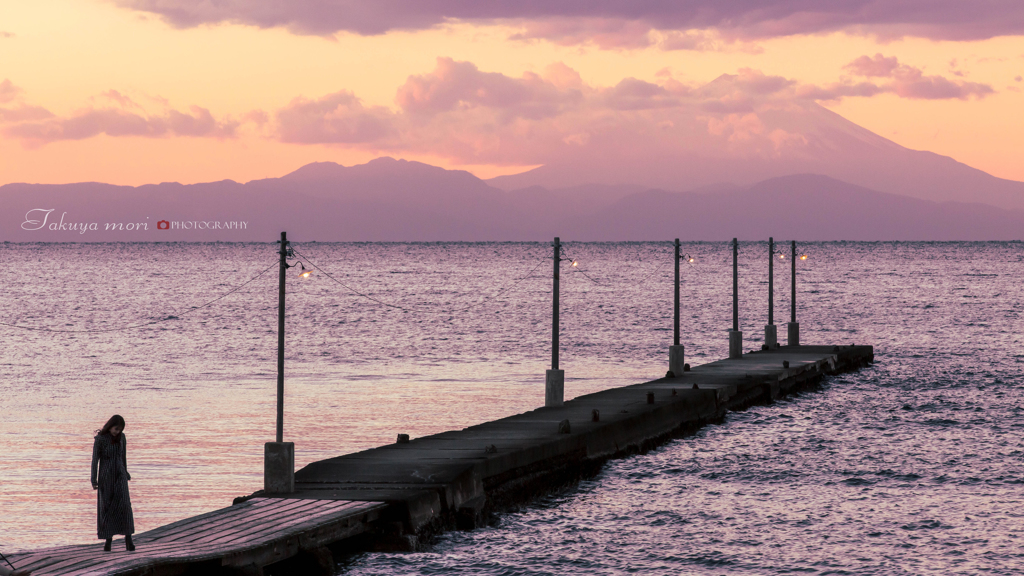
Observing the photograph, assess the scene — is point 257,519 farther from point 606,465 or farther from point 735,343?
point 735,343

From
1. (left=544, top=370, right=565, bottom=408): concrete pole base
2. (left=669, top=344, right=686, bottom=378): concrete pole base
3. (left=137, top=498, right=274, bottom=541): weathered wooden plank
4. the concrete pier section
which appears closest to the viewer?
(left=137, top=498, right=274, bottom=541): weathered wooden plank

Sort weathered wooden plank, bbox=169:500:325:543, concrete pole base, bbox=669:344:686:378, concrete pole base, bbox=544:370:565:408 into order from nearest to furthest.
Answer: weathered wooden plank, bbox=169:500:325:543 → concrete pole base, bbox=544:370:565:408 → concrete pole base, bbox=669:344:686:378

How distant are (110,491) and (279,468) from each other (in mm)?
4417

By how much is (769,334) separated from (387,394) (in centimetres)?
1913

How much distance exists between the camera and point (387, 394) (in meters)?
44.3

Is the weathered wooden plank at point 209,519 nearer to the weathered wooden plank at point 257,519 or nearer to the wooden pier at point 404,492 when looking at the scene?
the wooden pier at point 404,492

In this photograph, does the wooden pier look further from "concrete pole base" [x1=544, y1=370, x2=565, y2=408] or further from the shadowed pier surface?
"concrete pole base" [x1=544, y1=370, x2=565, y2=408]

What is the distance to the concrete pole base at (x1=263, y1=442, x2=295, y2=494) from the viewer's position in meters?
20.3

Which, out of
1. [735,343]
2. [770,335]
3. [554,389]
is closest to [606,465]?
[554,389]

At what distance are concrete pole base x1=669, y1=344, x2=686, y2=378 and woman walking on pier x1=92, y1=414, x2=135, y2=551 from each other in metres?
27.6

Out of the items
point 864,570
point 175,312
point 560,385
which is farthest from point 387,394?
point 175,312

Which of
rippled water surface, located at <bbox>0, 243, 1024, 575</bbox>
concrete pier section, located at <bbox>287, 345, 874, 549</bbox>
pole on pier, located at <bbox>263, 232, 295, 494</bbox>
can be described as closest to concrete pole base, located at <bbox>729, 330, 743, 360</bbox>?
rippled water surface, located at <bbox>0, 243, 1024, 575</bbox>

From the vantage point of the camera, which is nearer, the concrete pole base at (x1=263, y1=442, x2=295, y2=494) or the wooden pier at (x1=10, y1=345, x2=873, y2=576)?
the wooden pier at (x1=10, y1=345, x2=873, y2=576)

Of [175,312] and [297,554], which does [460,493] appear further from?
[175,312]
